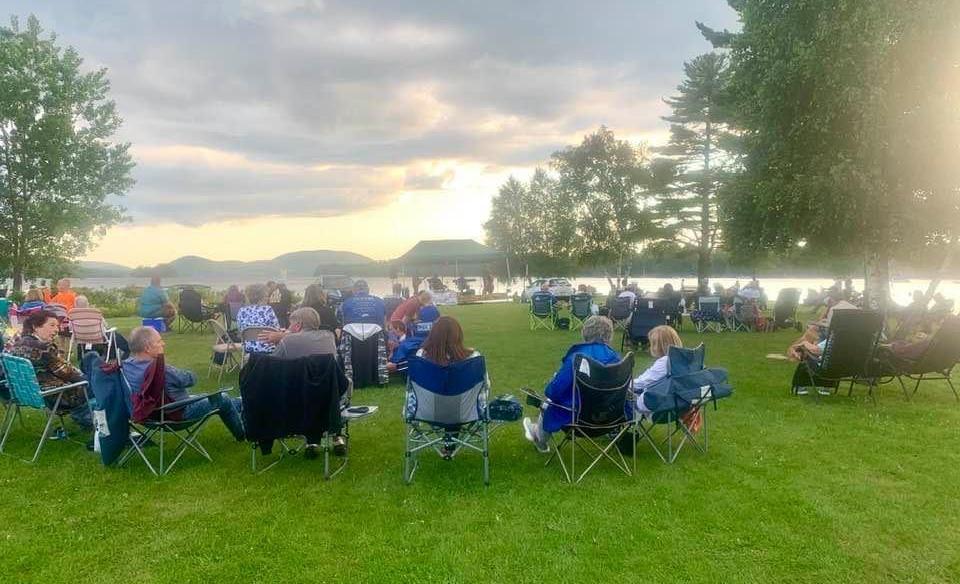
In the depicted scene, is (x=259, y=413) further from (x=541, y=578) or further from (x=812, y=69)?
(x=812, y=69)

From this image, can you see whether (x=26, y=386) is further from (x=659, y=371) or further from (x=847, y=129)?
(x=847, y=129)

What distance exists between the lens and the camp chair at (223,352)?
8469 mm

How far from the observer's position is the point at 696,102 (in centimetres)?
3147

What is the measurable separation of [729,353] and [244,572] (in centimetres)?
1001

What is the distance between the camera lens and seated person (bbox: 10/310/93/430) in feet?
17.9

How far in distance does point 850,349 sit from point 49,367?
27.0 feet

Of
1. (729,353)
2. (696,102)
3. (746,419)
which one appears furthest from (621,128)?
(746,419)

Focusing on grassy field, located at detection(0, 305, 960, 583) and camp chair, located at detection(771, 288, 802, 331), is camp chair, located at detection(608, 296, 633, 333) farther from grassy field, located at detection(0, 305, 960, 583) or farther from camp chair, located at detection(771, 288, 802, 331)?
grassy field, located at detection(0, 305, 960, 583)

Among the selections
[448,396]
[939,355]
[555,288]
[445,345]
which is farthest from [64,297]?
[555,288]

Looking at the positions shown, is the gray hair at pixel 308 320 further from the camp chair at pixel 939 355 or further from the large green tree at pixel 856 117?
the large green tree at pixel 856 117

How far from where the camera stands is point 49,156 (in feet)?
78.1

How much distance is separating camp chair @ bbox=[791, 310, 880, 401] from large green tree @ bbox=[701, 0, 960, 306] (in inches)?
256

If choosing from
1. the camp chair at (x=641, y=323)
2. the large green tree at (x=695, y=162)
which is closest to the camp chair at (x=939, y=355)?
the camp chair at (x=641, y=323)

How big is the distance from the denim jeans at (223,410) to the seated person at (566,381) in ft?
8.41
